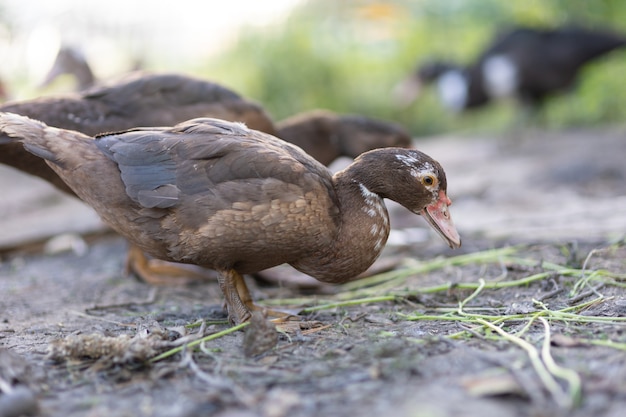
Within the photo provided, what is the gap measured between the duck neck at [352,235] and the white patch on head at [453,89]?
28.5 ft

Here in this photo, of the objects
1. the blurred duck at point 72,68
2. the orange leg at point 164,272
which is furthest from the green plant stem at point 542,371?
the blurred duck at point 72,68

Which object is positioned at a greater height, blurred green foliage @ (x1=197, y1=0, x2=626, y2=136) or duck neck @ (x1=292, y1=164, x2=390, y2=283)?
blurred green foliage @ (x1=197, y1=0, x2=626, y2=136)

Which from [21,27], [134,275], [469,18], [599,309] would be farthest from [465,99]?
[599,309]

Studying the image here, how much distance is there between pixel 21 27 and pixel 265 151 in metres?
6.92

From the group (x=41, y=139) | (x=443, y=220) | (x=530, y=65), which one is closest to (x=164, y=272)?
(x=41, y=139)

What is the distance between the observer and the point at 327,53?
12648 mm

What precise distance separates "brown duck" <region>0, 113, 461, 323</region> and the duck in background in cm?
742

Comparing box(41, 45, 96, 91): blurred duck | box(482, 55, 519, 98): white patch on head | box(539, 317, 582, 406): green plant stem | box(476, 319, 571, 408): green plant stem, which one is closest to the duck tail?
box(476, 319, 571, 408): green plant stem

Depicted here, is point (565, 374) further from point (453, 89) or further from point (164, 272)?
point (453, 89)

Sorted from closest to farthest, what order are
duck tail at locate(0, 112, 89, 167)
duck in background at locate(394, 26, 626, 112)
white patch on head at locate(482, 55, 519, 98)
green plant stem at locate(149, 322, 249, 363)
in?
green plant stem at locate(149, 322, 249, 363)
duck tail at locate(0, 112, 89, 167)
duck in background at locate(394, 26, 626, 112)
white patch on head at locate(482, 55, 519, 98)

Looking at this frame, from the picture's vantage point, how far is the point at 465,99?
12.0m

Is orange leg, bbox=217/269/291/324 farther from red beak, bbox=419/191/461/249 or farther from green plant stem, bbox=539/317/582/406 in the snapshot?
green plant stem, bbox=539/317/582/406

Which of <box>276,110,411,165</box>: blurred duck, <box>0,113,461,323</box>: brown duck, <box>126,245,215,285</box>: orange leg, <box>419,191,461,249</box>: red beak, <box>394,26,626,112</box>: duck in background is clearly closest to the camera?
<box>0,113,461,323</box>: brown duck

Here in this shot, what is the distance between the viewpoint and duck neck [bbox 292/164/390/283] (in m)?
3.47
